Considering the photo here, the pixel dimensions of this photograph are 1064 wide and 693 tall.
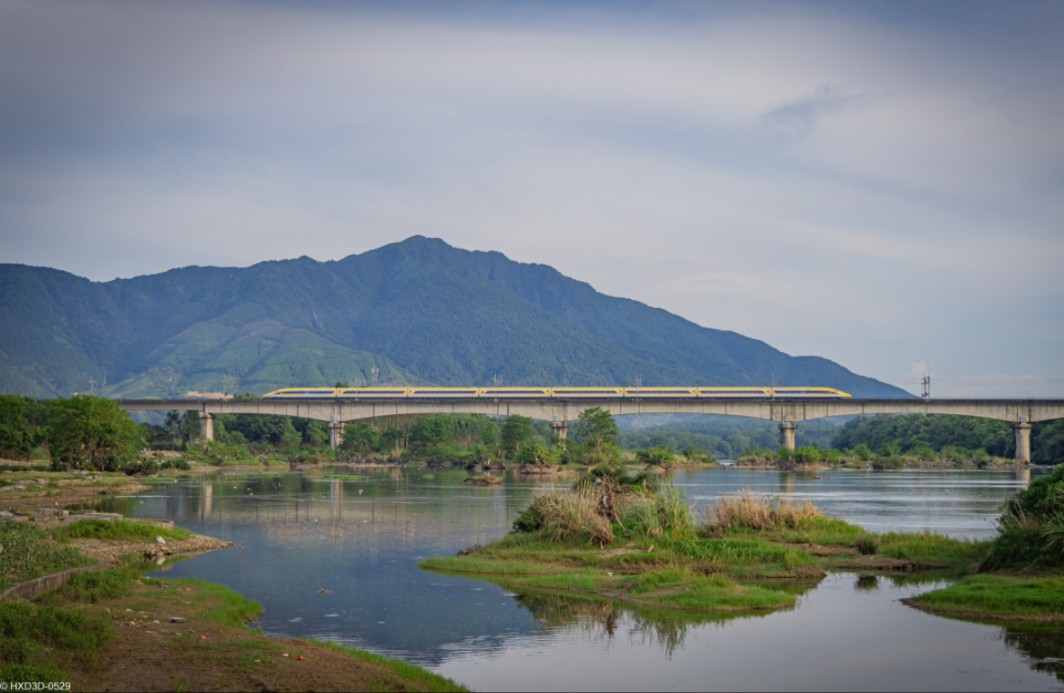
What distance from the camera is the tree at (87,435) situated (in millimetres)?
82938

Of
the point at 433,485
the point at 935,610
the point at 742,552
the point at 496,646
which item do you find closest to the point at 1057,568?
the point at 935,610

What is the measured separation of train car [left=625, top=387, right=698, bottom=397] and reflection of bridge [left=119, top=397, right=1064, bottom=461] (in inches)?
86.3

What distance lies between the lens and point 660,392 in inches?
5443

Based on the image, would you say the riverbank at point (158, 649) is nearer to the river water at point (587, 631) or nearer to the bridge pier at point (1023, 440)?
the river water at point (587, 631)

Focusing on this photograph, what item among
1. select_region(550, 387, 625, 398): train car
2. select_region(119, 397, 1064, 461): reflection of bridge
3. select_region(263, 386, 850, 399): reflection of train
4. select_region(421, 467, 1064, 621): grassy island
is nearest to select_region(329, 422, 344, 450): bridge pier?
select_region(119, 397, 1064, 461): reflection of bridge

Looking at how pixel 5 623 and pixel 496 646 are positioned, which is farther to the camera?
pixel 496 646

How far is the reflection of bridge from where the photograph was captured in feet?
412

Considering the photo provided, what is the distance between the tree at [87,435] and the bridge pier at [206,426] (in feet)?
132

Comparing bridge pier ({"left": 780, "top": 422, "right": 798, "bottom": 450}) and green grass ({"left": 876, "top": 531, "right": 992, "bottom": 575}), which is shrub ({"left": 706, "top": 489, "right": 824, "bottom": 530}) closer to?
green grass ({"left": 876, "top": 531, "right": 992, "bottom": 575})

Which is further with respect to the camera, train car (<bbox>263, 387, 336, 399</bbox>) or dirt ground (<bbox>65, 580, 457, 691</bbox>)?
train car (<bbox>263, 387, 336, 399</bbox>)

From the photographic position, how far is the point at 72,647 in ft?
58.4

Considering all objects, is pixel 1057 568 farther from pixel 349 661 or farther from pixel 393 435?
pixel 393 435

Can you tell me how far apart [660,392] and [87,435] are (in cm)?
7574

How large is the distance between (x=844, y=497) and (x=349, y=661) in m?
52.2
